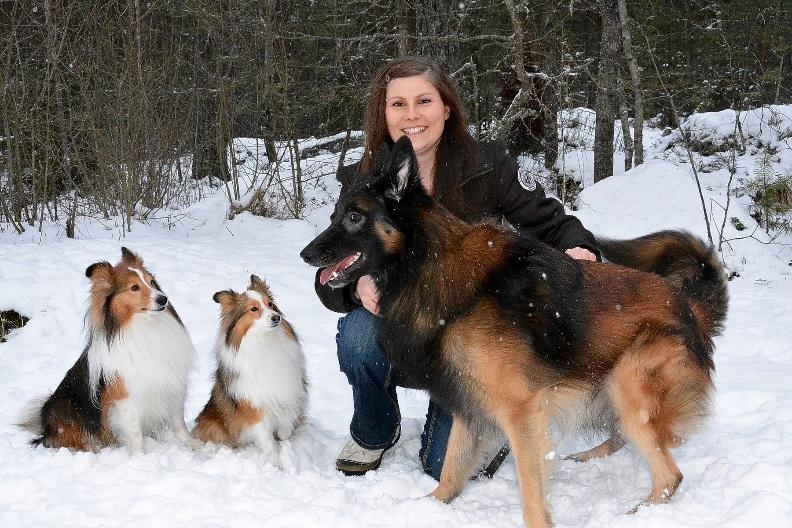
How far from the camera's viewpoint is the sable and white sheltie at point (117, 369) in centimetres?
382

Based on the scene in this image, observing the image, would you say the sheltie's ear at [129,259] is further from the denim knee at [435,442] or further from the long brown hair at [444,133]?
the denim knee at [435,442]

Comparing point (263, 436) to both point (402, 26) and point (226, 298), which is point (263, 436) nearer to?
point (226, 298)

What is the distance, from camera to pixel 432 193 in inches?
138

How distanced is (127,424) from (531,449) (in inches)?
91.4

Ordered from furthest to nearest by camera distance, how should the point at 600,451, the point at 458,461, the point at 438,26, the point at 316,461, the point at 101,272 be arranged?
the point at 438,26
the point at 316,461
the point at 101,272
the point at 600,451
the point at 458,461

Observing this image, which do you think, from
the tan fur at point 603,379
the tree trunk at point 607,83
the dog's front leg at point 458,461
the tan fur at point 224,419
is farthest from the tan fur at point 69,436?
the tree trunk at point 607,83

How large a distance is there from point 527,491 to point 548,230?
1447 mm

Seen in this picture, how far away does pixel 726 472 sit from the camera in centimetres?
319

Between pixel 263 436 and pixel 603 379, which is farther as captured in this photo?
pixel 263 436

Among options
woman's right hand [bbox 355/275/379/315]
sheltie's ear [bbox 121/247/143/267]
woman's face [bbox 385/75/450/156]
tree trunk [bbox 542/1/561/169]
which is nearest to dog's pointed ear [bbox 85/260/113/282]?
sheltie's ear [bbox 121/247/143/267]

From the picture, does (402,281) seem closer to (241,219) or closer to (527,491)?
(527,491)

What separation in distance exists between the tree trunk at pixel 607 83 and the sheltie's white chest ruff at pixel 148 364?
28.4 ft

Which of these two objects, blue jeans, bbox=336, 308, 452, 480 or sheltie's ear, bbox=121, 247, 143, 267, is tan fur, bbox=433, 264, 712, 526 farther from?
sheltie's ear, bbox=121, 247, 143, 267

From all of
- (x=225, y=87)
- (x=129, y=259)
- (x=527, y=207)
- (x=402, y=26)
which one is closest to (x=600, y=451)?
(x=527, y=207)
